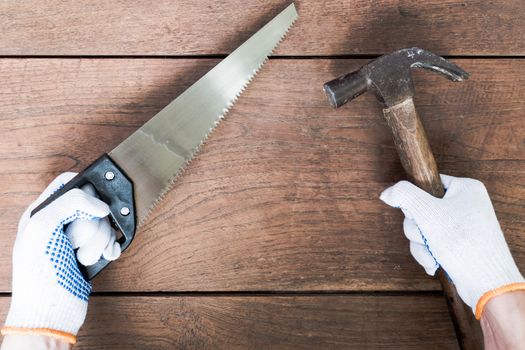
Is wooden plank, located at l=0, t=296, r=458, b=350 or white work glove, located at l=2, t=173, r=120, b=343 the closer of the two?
white work glove, located at l=2, t=173, r=120, b=343

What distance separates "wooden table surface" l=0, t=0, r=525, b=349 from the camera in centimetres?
90

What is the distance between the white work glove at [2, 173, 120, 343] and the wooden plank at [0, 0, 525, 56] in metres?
0.32

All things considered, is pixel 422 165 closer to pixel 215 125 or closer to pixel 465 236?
pixel 465 236

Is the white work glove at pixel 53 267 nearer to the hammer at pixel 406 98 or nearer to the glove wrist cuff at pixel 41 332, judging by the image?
the glove wrist cuff at pixel 41 332

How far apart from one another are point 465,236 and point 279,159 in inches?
14.0

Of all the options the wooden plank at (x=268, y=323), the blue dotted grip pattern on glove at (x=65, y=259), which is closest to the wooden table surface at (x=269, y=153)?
the wooden plank at (x=268, y=323)

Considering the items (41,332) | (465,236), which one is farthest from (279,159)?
(41,332)

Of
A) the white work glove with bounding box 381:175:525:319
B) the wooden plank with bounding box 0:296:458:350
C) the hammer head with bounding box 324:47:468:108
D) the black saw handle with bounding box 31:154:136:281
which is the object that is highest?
the hammer head with bounding box 324:47:468:108

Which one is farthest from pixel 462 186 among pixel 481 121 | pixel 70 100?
A: pixel 70 100

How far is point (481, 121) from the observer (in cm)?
91

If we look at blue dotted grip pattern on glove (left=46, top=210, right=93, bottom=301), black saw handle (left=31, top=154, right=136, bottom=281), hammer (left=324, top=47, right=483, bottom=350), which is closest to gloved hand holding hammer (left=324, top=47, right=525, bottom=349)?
hammer (left=324, top=47, right=483, bottom=350)

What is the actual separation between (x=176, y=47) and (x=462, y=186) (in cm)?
58

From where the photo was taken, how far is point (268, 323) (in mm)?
898

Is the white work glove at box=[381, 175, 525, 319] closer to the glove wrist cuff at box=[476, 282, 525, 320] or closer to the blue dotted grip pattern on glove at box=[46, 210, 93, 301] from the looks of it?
the glove wrist cuff at box=[476, 282, 525, 320]
